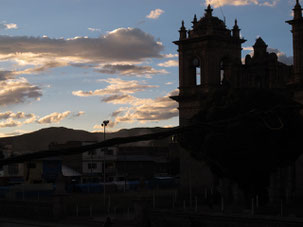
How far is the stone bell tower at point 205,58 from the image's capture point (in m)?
50.8

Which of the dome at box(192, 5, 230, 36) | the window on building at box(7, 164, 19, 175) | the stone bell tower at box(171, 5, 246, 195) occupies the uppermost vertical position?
the dome at box(192, 5, 230, 36)

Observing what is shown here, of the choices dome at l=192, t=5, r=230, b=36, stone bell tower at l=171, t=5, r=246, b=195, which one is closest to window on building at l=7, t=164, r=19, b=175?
stone bell tower at l=171, t=5, r=246, b=195

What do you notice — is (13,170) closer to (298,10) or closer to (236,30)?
(236,30)

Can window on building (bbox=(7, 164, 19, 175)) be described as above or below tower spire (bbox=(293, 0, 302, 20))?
below

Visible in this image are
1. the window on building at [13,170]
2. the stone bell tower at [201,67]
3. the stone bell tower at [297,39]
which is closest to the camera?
the stone bell tower at [297,39]

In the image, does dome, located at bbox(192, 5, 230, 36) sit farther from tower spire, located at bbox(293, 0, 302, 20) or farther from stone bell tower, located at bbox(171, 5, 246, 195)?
tower spire, located at bbox(293, 0, 302, 20)

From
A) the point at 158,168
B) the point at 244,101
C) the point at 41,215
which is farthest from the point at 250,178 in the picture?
the point at 158,168

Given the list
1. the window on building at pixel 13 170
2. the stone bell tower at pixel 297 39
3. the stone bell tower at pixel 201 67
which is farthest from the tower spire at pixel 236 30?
the window on building at pixel 13 170

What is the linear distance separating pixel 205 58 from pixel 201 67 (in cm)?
108

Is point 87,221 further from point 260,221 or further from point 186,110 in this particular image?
point 186,110

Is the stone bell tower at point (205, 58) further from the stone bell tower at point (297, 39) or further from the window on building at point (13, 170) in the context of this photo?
the window on building at point (13, 170)

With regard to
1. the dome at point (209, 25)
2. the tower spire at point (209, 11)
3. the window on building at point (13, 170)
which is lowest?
the window on building at point (13, 170)

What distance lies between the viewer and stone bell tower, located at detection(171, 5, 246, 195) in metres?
50.1

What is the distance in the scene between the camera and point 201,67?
51688 millimetres
